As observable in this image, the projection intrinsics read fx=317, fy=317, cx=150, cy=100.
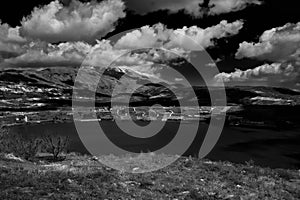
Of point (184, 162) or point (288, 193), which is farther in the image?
point (184, 162)

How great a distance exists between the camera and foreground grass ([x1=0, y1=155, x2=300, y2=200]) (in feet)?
47.1

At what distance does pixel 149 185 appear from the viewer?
1773 centimetres

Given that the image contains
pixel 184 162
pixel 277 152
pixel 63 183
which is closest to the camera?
pixel 63 183

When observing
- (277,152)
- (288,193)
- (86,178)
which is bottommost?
(277,152)

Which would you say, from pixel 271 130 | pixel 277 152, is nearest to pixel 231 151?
pixel 277 152

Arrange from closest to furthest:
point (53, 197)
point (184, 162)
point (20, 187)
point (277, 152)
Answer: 1. point (53, 197)
2. point (20, 187)
3. point (184, 162)
4. point (277, 152)

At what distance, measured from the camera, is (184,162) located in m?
26.9

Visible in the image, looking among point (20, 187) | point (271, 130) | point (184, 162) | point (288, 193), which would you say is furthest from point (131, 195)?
point (271, 130)

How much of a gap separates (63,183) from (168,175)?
7.59 m

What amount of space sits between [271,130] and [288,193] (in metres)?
177

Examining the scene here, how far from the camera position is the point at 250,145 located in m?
128

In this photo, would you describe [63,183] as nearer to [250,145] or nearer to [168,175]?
[168,175]

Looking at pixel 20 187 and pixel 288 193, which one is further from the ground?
pixel 20 187

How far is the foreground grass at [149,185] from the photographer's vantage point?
47.1 ft
